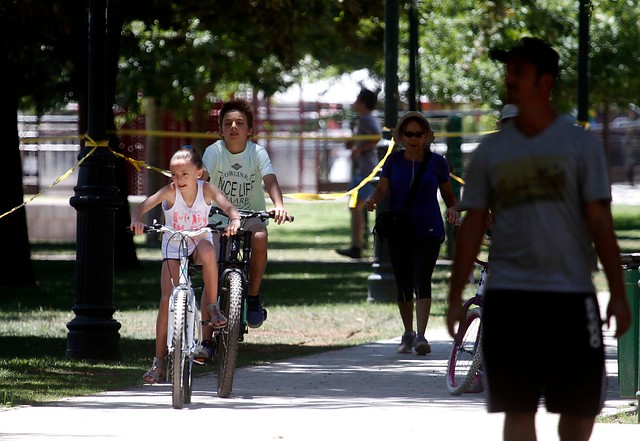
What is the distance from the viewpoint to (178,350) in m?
8.35

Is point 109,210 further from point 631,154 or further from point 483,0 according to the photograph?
point 631,154

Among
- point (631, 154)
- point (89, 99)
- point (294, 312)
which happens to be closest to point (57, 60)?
point (294, 312)

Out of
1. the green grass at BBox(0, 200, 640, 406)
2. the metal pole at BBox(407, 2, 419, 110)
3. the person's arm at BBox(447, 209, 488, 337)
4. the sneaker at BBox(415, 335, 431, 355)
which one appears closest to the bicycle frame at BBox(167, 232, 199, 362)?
the green grass at BBox(0, 200, 640, 406)

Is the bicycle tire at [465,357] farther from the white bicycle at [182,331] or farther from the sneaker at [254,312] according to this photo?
the white bicycle at [182,331]

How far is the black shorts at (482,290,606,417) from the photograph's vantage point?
17.1ft

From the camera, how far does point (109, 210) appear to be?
10.8 meters

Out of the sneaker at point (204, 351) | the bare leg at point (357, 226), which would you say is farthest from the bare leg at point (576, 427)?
the bare leg at point (357, 226)

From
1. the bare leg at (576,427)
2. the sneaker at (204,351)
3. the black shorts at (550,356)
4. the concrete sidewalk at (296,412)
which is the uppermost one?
the black shorts at (550,356)

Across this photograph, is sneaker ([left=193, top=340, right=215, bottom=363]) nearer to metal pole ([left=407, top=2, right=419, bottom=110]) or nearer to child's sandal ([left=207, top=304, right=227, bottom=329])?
child's sandal ([left=207, top=304, right=227, bottom=329])

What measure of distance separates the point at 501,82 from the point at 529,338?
24.9 m

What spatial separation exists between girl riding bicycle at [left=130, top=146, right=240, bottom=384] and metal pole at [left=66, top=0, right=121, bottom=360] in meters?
1.81

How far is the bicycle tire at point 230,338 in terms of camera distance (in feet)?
28.8

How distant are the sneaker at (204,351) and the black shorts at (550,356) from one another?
11.8ft

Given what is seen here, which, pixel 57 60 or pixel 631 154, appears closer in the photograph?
pixel 57 60
